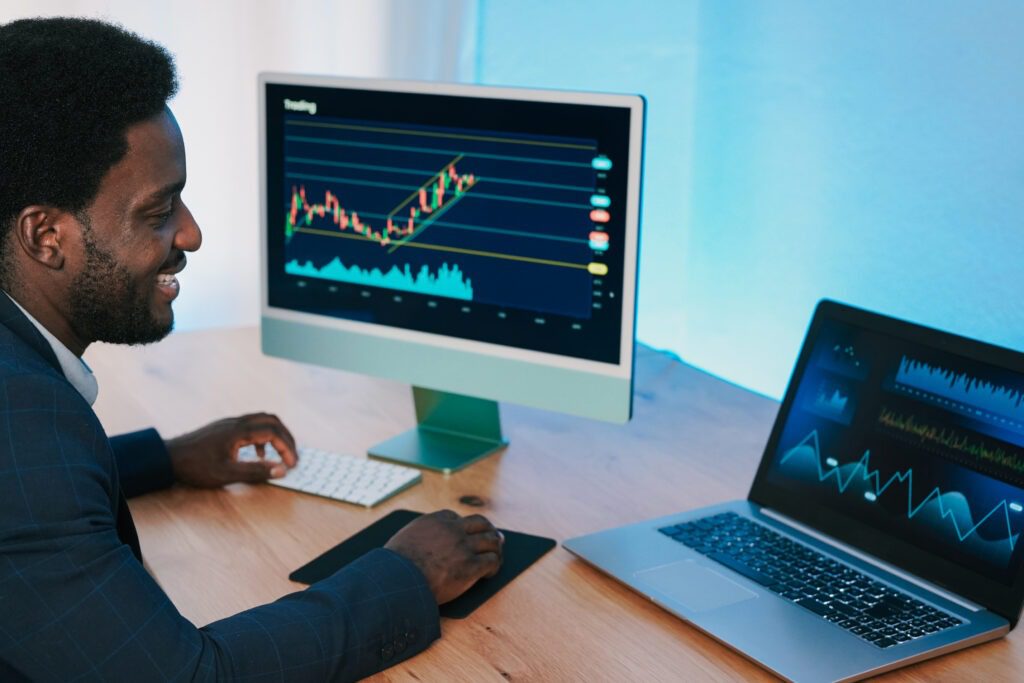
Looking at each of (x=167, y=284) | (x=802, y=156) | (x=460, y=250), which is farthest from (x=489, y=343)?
(x=802, y=156)

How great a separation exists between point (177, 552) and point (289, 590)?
0.53 ft

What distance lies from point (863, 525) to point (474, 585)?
0.42 m

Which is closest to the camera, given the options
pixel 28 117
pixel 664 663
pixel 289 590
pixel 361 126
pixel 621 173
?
pixel 28 117

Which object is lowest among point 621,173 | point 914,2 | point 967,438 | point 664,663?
point 664,663

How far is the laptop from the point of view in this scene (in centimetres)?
114

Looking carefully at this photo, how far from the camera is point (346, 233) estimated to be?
1586 millimetres

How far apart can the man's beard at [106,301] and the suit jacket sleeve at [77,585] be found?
0.13 metres

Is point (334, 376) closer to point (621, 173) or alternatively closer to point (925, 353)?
point (621, 173)

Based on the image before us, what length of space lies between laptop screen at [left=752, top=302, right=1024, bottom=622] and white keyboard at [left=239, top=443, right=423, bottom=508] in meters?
0.43

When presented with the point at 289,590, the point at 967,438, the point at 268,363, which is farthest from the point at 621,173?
the point at 268,363

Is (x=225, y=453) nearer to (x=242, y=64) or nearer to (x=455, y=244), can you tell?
(x=455, y=244)

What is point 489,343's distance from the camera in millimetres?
1523

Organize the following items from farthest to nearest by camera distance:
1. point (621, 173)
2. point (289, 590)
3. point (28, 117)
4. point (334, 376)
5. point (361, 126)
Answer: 1. point (334, 376)
2. point (361, 126)
3. point (621, 173)
4. point (289, 590)
5. point (28, 117)

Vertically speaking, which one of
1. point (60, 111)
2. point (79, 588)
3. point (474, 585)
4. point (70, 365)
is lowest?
point (474, 585)
